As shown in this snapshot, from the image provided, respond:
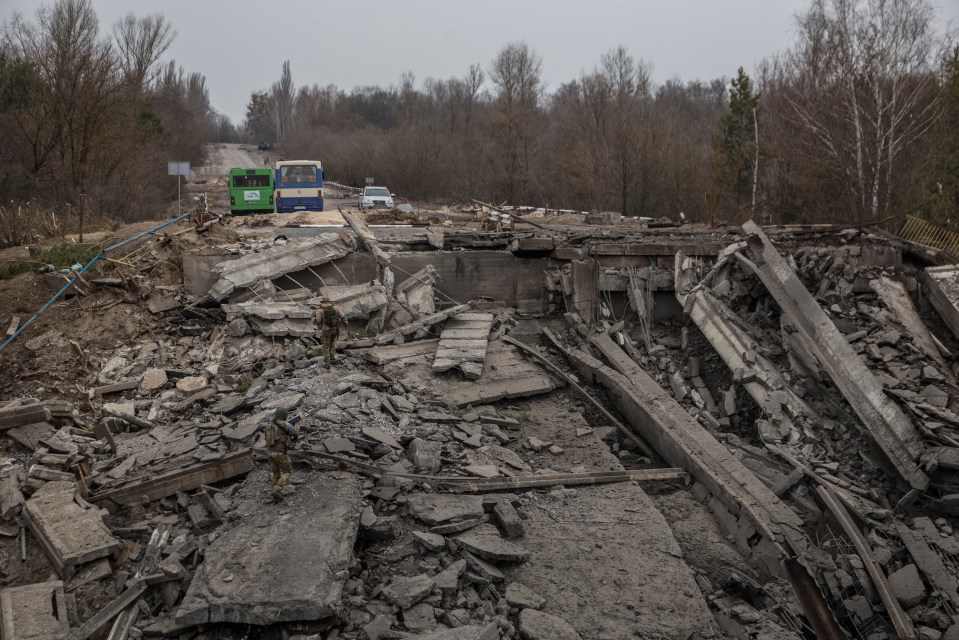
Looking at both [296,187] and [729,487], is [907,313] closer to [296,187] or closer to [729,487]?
[729,487]

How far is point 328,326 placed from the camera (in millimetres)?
8836

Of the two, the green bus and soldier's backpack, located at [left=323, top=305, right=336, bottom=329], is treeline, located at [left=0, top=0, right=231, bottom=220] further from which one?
soldier's backpack, located at [left=323, top=305, right=336, bottom=329]

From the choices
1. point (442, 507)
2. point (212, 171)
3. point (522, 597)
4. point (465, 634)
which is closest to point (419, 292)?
point (442, 507)

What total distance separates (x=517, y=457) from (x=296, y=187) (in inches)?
626

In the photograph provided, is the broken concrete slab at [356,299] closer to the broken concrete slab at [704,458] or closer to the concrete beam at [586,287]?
the broken concrete slab at [704,458]

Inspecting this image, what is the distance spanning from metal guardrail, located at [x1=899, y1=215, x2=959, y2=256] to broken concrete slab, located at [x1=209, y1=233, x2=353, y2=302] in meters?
10.7

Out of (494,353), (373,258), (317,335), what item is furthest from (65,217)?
(494,353)

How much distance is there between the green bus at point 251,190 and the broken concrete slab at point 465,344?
13298mm

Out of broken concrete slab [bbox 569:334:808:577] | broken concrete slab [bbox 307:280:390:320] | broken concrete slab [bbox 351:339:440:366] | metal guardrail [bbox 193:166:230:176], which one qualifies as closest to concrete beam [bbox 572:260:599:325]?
broken concrete slab [bbox 569:334:808:577]

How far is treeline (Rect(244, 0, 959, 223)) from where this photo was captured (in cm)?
1839

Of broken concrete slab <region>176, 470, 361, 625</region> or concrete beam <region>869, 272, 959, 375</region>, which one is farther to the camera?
concrete beam <region>869, 272, 959, 375</region>

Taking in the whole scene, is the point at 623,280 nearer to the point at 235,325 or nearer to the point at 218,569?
the point at 235,325

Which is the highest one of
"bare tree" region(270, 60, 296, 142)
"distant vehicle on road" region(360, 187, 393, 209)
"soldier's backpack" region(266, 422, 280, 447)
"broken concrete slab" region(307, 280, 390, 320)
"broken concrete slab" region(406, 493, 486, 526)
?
"bare tree" region(270, 60, 296, 142)

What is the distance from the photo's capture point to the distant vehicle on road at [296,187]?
20703mm
